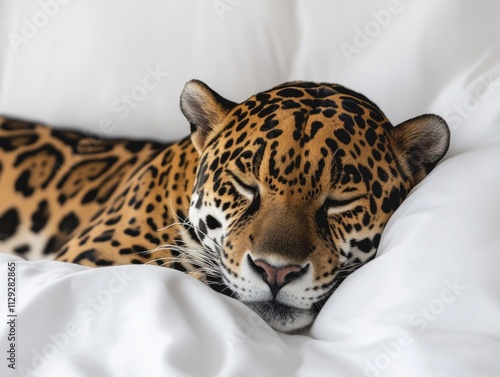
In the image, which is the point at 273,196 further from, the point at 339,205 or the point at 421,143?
the point at 421,143

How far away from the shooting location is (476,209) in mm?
803

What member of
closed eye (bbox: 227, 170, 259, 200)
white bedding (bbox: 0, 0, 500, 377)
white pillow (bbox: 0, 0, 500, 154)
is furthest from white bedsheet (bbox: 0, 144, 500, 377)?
white pillow (bbox: 0, 0, 500, 154)

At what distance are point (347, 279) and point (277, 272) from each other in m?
0.09

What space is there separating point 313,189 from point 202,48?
430 millimetres

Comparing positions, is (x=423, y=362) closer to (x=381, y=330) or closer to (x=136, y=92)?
(x=381, y=330)

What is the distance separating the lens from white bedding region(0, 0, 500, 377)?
29.5 inches

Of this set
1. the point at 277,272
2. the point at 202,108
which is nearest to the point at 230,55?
the point at 202,108

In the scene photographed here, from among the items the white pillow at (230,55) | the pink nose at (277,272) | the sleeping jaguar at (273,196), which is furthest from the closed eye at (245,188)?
the white pillow at (230,55)

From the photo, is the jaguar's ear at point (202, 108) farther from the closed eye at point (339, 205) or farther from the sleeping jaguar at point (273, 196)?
the closed eye at point (339, 205)

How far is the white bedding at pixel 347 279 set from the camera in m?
0.75

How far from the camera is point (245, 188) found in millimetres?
931

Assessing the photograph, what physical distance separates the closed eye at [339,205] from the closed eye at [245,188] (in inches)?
3.6

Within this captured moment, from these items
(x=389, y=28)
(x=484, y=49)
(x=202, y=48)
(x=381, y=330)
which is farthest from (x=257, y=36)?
(x=381, y=330)

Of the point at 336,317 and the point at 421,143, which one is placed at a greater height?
the point at 421,143
